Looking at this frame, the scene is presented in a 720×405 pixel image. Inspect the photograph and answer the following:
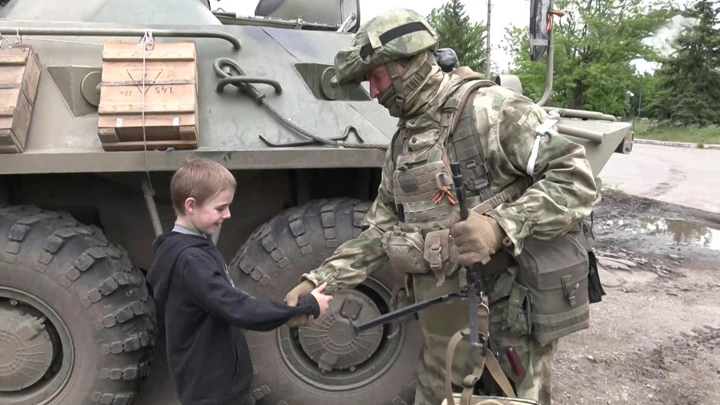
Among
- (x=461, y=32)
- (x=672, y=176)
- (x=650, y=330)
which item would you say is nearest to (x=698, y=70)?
(x=461, y=32)

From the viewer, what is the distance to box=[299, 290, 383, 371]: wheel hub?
306 centimetres

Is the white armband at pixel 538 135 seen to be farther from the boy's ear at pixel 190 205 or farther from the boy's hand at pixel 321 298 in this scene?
the boy's ear at pixel 190 205

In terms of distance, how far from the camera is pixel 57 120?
3.01 m

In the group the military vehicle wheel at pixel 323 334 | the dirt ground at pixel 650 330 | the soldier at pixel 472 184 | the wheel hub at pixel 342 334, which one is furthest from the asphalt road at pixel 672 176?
the soldier at pixel 472 184

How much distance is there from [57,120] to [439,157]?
1810mm

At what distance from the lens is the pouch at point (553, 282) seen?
2.27 meters

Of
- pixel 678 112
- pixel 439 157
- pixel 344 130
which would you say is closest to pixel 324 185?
pixel 344 130

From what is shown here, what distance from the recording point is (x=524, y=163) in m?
2.25

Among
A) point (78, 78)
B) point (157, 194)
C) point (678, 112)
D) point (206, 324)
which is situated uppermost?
point (78, 78)

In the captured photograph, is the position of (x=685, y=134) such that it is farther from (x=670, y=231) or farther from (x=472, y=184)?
(x=472, y=184)

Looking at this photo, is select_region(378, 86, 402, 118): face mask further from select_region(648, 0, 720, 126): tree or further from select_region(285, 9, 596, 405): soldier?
select_region(648, 0, 720, 126): tree

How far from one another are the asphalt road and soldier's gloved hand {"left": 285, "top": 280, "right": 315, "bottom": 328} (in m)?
8.47

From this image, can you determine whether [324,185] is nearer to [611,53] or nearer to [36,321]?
[36,321]

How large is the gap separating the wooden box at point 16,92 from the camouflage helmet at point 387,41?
1.46 meters
